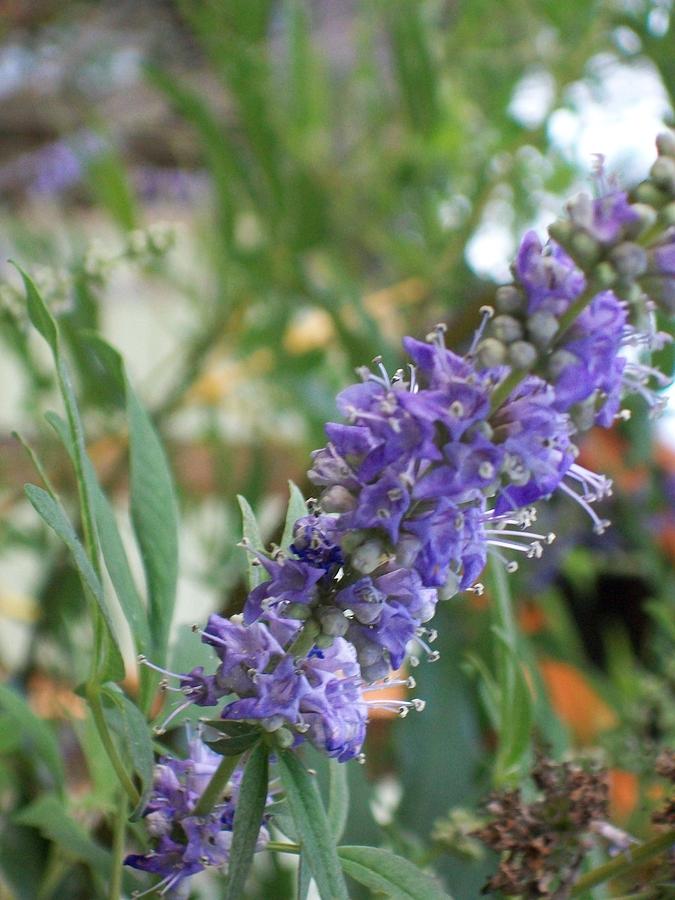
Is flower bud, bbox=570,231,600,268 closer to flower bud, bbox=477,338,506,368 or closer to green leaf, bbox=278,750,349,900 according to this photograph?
flower bud, bbox=477,338,506,368

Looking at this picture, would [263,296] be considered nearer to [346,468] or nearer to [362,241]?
[362,241]

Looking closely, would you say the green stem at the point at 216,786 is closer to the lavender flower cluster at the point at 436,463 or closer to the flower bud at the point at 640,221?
the lavender flower cluster at the point at 436,463

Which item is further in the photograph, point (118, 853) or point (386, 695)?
point (386, 695)

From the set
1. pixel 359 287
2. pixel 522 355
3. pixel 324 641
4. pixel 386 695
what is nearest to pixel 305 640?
pixel 324 641

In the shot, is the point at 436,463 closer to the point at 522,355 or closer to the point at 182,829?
the point at 522,355

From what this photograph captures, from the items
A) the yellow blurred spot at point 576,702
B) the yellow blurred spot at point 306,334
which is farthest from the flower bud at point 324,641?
the yellow blurred spot at point 576,702

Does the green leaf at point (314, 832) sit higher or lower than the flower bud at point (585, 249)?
lower
